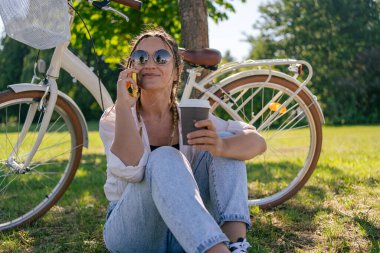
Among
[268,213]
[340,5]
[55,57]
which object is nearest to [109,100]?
[55,57]

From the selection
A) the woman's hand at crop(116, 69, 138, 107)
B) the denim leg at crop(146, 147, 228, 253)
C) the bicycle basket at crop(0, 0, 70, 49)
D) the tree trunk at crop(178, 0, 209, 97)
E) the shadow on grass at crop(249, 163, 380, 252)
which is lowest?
the shadow on grass at crop(249, 163, 380, 252)

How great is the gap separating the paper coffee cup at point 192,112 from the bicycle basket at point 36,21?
3.05 feet

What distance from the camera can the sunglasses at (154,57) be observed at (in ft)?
7.49

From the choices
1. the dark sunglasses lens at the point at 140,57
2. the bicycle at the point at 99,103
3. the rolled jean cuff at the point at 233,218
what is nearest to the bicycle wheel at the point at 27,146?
the bicycle at the point at 99,103

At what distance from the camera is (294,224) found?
2.94m

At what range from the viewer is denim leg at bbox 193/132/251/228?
82.9 inches

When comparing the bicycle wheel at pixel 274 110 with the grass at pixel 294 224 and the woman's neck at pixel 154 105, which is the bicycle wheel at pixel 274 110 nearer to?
the grass at pixel 294 224

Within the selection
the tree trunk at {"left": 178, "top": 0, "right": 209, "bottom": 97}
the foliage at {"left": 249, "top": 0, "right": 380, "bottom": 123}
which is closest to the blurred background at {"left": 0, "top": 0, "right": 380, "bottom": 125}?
the foliage at {"left": 249, "top": 0, "right": 380, "bottom": 123}

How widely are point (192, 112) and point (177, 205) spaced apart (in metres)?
0.37

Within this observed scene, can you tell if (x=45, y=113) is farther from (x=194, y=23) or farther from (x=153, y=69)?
(x=194, y=23)

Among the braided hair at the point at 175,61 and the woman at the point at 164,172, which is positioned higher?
the braided hair at the point at 175,61

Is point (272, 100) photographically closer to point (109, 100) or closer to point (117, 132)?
point (109, 100)

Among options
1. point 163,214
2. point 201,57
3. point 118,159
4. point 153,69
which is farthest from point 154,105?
point 163,214

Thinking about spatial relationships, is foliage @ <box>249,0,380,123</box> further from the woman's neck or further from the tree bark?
the woman's neck
